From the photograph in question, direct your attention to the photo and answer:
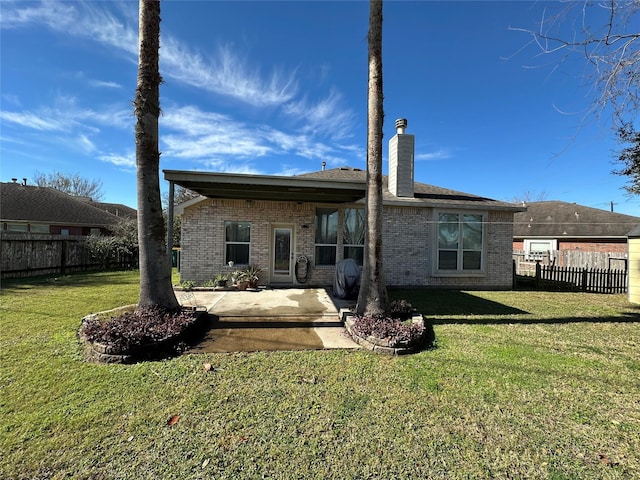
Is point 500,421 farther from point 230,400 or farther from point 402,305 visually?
point 402,305

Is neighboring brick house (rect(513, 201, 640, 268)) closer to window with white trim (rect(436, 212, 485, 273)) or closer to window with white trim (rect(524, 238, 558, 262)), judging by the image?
window with white trim (rect(524, 238, 558, 262))

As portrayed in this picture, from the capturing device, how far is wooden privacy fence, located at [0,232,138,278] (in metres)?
10.9

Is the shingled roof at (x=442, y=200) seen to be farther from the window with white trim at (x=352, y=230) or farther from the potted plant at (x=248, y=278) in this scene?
the potted plant at (x=248, y=278)

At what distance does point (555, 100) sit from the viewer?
423 cm

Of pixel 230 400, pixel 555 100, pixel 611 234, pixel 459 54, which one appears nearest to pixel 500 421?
pixel 230 400

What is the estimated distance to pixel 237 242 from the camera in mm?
9867

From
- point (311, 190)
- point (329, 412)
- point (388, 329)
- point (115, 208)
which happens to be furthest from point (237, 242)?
point (115, 208)

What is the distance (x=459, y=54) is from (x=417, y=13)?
259 cm

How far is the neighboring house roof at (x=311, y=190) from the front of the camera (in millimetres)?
6684

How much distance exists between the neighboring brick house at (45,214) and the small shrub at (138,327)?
1830 cm

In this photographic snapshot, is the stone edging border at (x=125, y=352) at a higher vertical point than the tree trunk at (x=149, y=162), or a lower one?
lower

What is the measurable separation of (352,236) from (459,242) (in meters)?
3.88

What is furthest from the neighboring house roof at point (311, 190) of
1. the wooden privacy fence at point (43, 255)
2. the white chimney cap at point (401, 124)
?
the wooden privacy fence at point (43, 255)

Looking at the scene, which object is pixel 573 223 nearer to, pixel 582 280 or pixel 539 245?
pixel 539 245
